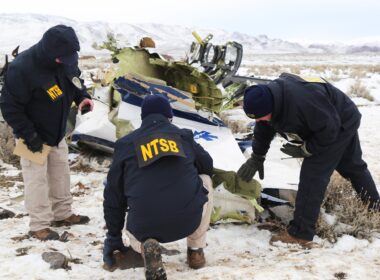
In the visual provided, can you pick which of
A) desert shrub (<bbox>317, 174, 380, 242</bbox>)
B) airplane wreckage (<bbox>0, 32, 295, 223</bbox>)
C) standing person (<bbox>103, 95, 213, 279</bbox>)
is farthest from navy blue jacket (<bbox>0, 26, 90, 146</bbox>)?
desert shrub (<bbox>317, 174, 380, 242</bbox>)

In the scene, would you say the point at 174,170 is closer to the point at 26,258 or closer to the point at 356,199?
the point at 26,258

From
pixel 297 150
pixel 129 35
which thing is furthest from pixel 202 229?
pixel 129 35

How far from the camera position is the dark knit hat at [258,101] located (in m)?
3.15

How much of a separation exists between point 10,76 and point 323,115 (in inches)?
92.8

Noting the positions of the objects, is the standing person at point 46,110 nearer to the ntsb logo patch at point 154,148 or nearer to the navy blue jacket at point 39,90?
the navy blue jacket at point 39,90

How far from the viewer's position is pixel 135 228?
9.05ft

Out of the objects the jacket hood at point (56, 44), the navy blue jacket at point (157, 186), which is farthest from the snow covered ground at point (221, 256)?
the jacket hood at point (56, 44)

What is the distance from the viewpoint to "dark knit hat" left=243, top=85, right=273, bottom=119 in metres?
3.15

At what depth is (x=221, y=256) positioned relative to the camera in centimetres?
336

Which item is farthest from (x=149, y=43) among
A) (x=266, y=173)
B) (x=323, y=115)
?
(x=323, y=115)

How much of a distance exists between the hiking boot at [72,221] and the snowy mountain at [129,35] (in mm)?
81536

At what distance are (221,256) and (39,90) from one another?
6.30 ft

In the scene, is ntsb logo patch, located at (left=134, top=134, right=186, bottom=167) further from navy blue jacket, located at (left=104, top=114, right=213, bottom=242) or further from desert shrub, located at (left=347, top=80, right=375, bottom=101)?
desert shrub, located at (left=347, top=80, right=375, bottom=101)

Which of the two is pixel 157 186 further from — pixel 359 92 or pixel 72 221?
pixel 359 92
